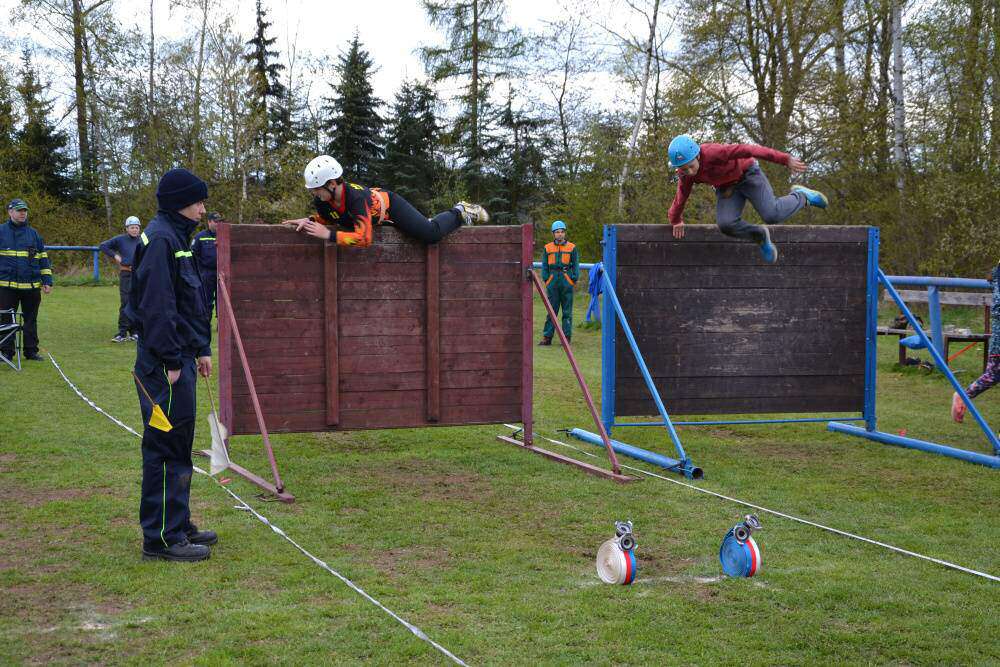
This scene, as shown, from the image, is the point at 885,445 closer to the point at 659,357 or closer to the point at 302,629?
the point at 659,357

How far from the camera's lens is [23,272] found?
12.8m

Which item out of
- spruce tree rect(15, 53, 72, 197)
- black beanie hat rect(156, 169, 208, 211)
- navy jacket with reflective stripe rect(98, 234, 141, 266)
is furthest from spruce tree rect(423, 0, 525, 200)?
black beanie hat rect(156, 169, 208, 211)

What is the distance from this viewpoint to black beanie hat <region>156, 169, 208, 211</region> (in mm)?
4969

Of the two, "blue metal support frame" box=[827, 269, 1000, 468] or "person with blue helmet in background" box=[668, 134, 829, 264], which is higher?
"person with blue helmet in background" box=[668, 134, 829, 264]

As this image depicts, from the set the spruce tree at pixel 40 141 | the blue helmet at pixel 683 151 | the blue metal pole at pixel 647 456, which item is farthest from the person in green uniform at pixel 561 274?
the spruce tree at pixel 40 141

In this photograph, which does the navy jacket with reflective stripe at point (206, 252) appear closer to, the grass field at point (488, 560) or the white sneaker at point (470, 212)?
the grass field at point (488, 560)

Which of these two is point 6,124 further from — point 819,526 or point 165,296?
point 819,526

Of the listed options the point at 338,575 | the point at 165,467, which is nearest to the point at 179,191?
the point at 165,467

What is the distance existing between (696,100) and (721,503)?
20324 mm

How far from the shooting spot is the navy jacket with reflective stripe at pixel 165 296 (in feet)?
15.8

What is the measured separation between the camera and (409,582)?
15.3 feet

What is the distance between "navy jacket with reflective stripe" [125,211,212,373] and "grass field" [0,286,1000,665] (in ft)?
3.64

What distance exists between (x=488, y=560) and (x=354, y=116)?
36.5 metres

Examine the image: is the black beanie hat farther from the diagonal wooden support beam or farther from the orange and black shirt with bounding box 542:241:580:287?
the orange and black shirt with bounding box 542:241:580:287
